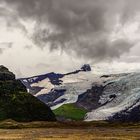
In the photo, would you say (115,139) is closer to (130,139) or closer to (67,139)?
(130,139)

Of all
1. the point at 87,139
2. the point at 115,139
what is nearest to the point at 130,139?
the point at 115,139

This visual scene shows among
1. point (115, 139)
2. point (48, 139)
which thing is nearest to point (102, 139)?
point (115, 139)

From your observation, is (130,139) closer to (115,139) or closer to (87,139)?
(115,139)

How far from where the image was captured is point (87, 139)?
118 m

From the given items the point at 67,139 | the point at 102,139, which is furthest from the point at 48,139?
the point at 102,139

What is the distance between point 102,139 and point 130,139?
744 cm

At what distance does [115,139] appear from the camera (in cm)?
11856

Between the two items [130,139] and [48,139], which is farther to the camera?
[48,139]

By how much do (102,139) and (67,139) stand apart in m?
10.6

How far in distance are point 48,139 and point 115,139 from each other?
771 inches

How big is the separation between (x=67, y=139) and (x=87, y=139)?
23.4 feet

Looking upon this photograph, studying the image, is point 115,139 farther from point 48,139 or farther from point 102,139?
point 48,139

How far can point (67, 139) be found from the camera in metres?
123

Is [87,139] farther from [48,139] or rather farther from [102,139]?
[48,139]
